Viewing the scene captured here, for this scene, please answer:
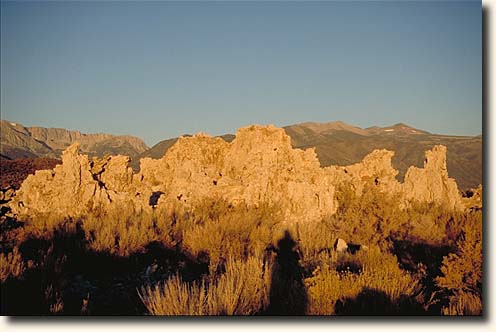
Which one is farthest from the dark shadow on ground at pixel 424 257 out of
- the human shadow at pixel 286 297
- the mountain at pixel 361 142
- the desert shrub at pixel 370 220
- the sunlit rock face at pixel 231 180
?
the mountain at pixel 361 142

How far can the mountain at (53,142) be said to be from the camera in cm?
1169

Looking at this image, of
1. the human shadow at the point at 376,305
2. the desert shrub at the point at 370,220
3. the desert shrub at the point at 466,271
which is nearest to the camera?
the human shadow at the point at 376,305

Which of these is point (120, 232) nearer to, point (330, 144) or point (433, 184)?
point (433, 184)

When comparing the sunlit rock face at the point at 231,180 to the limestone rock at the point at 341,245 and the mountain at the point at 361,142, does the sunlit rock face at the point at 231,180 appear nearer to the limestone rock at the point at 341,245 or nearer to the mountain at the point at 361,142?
the limestone rock at the point at 341,245

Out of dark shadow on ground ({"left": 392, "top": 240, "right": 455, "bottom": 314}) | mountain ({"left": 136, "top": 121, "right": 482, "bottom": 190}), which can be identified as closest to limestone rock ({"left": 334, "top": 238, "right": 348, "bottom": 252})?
dark shadow on ground ({"left": 392, "top": 240, "right": 455, "bottom": 314})

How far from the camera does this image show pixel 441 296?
513 centimetres

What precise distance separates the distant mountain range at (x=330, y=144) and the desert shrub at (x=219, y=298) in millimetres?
6129

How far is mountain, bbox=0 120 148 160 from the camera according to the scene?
38.3ft

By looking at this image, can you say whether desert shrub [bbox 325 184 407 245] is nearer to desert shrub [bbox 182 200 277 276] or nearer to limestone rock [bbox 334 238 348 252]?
limestone rock [bbox 334 238 348 252]

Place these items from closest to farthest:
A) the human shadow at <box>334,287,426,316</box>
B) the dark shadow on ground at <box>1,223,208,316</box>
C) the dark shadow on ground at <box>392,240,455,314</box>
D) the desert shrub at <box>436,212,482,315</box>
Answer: the human shadow at <box>334,287,426,316</box>, the dark shadow on ground at <box>1,223,208,316</box>, the desert shrub at <box>436,212,482,315</box>, the dark shadow on ground at <box>392,240,455,314</box>

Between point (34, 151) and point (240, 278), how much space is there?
15730 mm

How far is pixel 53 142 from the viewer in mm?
13609

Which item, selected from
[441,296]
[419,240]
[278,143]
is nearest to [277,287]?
[441,296]

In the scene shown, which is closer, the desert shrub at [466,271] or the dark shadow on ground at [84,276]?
the dark shadow on ground at [84,276]
